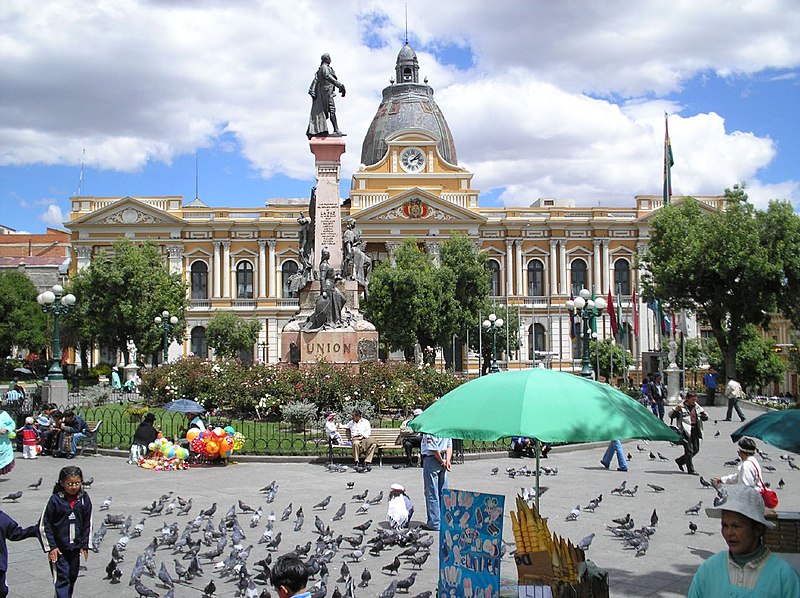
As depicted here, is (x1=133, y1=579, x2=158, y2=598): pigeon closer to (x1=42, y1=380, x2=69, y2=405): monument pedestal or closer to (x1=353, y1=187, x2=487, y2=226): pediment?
(x1=42, y1=380, x2=69, y2=405): monument pedestal

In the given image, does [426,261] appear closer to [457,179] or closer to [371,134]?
[457,179]

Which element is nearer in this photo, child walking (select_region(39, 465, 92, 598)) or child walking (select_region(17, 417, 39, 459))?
child walking (select_region(39, 465, 92, 598))

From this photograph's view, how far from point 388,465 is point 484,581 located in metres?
9.79

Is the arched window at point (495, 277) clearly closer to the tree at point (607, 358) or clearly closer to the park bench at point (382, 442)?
the tree at point (607, 358)

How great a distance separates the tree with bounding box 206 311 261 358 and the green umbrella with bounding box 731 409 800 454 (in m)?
48.2

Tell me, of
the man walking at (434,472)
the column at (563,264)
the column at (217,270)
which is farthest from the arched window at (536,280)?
the man walking at (434,472)

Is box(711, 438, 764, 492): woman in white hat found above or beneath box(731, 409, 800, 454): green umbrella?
beneath

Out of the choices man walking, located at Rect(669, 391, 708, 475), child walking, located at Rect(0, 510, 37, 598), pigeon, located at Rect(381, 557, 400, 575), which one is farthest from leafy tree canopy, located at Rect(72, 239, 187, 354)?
child walking, located at Rect(0, 510, 37, 598)

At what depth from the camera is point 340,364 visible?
21031 mm

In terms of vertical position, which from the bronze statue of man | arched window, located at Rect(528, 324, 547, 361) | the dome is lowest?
arched window, located at Rect(528, 324, 547, 361)

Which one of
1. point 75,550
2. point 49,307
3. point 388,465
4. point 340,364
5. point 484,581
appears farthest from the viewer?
point 49,307

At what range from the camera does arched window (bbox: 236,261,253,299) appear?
58.2 metres

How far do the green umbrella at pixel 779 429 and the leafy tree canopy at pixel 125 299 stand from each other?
139ft

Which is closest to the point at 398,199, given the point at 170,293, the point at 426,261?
Answer: the point at 426,261
